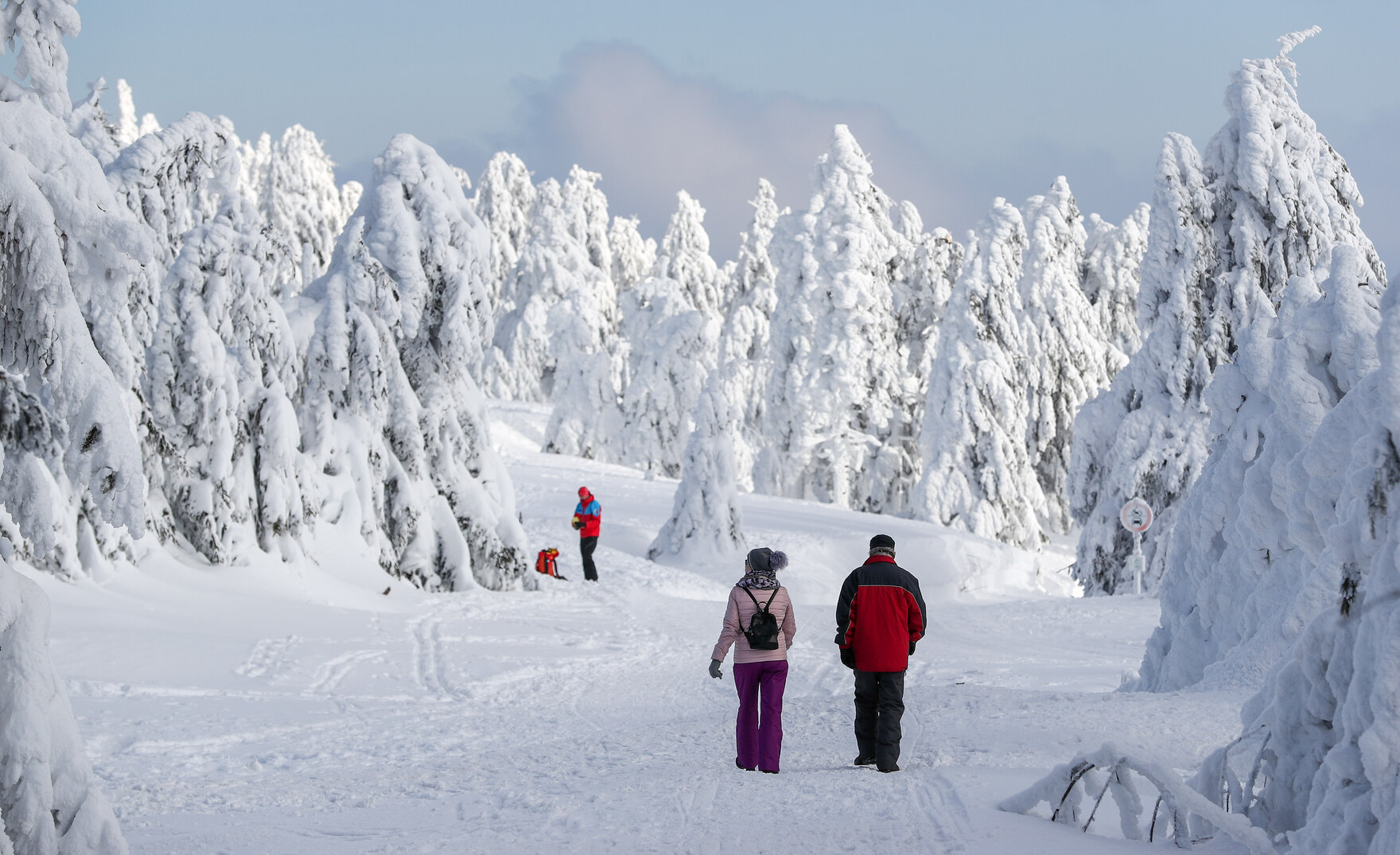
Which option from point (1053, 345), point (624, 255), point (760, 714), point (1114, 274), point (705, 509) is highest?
point (624, 255)

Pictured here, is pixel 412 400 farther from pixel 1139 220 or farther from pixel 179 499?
pixel 1139 220

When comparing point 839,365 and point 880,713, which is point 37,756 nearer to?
point 880,713

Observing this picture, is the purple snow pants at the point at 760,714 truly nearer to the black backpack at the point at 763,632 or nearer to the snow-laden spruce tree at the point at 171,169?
the black backpack at the point at 763,632

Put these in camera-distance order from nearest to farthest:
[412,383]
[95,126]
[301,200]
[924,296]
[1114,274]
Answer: [95,126] → [412,383] → [924,296] → [1114,274] → [301,200]

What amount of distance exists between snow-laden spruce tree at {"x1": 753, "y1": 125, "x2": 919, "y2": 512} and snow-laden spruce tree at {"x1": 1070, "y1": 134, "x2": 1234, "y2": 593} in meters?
12.4

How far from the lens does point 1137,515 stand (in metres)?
18.3

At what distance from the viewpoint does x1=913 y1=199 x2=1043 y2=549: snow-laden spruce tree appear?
29.4m

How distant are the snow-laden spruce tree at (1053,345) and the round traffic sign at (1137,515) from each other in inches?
642

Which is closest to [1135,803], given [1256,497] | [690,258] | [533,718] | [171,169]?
[1256,497]

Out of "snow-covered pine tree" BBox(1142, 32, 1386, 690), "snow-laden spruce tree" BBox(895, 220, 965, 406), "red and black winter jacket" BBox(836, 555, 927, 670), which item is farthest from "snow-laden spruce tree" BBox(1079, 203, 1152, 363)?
"red and black winter jacket" BBox(836, 555, 927, 670)

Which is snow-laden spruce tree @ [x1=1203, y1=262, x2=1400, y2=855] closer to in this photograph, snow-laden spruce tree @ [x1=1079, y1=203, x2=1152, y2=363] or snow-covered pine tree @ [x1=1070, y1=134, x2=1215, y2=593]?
snow-covered pine tree @ [x1=1070, y1=134, x2=1215, y2=593]

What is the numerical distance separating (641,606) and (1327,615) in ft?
42.5

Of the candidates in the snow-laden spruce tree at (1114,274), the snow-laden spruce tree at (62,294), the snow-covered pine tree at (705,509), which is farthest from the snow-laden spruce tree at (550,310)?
the snow-laden spruce tree at (62,294)

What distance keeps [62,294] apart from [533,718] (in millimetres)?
6228
